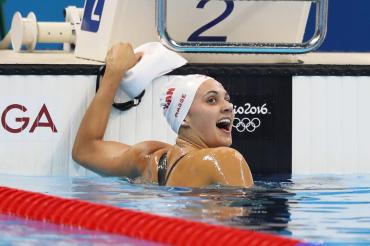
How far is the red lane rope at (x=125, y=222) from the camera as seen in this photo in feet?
12.6

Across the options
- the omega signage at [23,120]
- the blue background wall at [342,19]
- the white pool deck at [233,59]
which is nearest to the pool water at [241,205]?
the omega signage at [23,120]

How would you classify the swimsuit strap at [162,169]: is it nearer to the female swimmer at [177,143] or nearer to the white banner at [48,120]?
the female swimmer at [177,143]

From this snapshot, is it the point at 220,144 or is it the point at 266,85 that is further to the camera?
the point at 266,85

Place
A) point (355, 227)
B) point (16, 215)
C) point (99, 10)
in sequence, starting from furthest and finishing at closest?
point (99, 10), point (16, 215), point (355, 227)

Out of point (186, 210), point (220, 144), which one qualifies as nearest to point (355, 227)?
point (186, 210)

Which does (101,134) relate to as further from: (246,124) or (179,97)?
(246,124)

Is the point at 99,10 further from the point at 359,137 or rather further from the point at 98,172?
the point at 359,137

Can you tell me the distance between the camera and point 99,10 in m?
6.43

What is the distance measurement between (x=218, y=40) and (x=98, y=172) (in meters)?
0.99

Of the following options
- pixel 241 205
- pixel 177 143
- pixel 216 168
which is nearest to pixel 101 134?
pixel 177 143

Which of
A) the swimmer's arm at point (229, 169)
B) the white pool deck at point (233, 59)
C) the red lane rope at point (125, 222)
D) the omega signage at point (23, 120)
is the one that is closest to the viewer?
the red lane rope at point (125, 222)

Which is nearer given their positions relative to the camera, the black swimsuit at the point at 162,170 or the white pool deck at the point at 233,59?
the black swimsuit at the point at 162,170

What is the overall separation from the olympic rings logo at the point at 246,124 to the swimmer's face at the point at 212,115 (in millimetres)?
648

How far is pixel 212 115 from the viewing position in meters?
5.43
